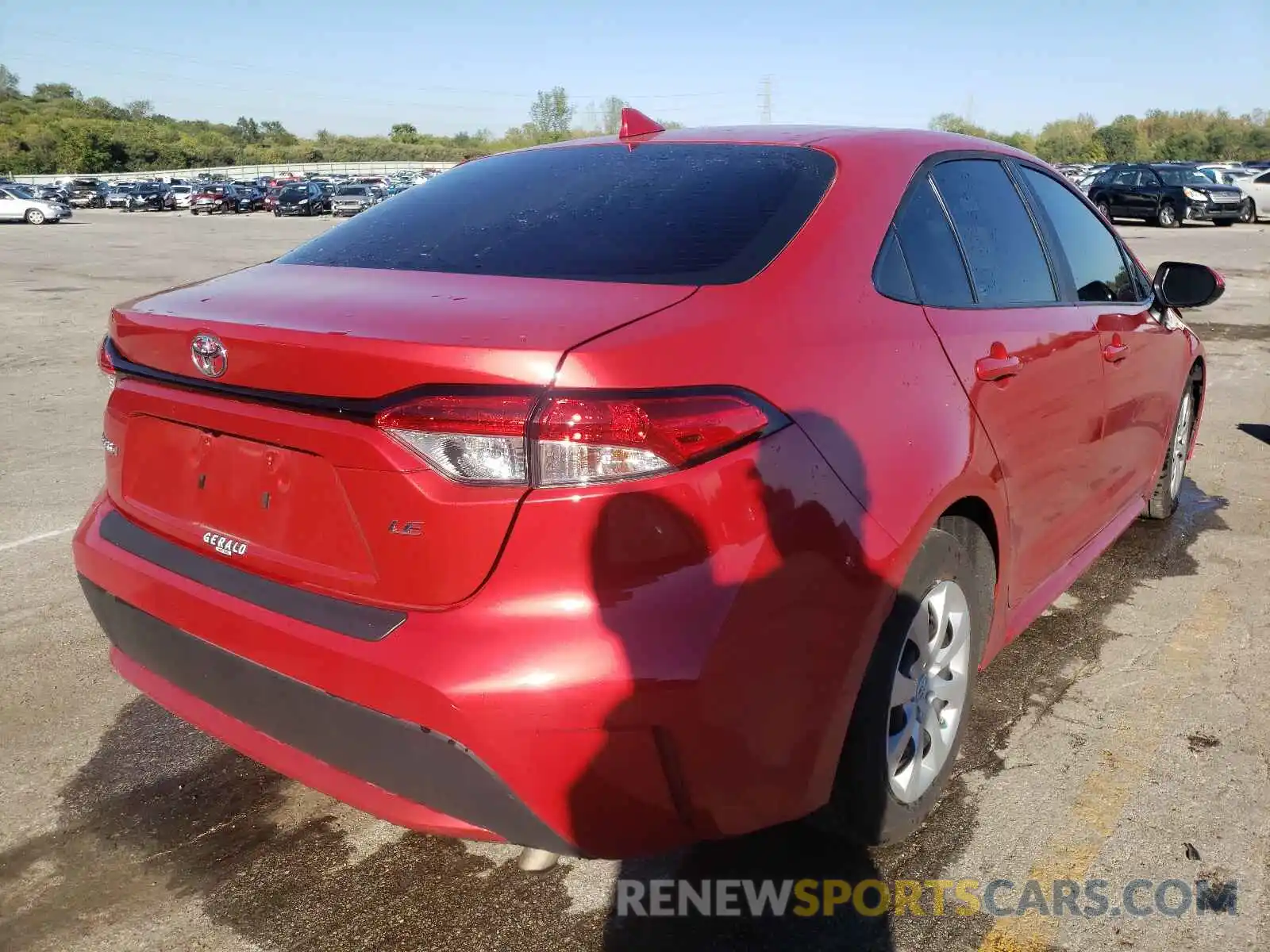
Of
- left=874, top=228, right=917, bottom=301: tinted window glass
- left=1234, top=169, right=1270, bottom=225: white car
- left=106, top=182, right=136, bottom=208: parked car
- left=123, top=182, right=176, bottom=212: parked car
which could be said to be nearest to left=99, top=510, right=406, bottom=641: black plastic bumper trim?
left=874, top=228, right=917, bottom=301: tinted window glass

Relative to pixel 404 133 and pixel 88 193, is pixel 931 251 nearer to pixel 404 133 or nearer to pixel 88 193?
pixel 88 193

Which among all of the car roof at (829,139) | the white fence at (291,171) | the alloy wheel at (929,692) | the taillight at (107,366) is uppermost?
the white fence at (291,171)

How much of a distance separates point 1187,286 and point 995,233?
5.07 feet

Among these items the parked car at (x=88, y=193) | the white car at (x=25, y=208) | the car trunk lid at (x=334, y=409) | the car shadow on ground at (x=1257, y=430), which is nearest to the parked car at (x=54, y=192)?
the parked car at (x=88, y=193)

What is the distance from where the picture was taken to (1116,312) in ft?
11.5

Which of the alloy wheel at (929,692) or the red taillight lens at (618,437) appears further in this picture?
the alloy wheel at (929,692)

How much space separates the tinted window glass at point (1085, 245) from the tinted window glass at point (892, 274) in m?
1.14

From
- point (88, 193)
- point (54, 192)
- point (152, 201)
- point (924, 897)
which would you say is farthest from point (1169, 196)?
point (88, 193)

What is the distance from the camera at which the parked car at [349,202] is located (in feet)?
145

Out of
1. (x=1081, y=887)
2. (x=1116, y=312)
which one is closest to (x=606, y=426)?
(x=1081, y=887)

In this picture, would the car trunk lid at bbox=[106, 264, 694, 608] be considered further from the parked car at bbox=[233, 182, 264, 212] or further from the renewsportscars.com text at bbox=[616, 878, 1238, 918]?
the parked car at bbox=[233, 182, 264, 212]

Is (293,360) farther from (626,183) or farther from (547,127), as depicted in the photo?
(547,127)

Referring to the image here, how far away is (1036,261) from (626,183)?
4.42ft

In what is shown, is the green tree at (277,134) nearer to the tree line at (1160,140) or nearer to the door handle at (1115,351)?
the tree line at (1160,140)
